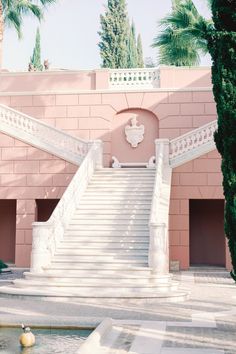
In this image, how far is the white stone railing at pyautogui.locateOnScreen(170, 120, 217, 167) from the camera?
55.5 ft

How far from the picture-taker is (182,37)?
1830cm

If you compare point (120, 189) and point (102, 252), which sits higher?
point (120, 189)

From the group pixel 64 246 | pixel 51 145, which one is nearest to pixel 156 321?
pixel 64 246

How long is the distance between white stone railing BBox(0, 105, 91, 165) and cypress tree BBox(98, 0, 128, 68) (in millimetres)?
21628

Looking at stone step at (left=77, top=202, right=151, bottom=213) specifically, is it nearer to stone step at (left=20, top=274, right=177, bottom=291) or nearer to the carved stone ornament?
stone step at (left=20, top=274, right=177, bottom=291)

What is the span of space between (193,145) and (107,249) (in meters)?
5.81

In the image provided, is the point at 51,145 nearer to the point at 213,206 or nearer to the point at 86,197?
the point at 86,197

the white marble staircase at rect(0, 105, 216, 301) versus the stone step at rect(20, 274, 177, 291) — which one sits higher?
the white marble staircase at rect(0, 105, 216, 301)

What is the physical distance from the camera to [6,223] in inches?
806

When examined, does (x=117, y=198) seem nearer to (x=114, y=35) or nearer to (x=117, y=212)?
(x=117, y=212)

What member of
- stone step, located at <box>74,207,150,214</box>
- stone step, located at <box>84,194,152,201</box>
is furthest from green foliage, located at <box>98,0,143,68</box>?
stone step, located at <box>74,207,150,214</box>

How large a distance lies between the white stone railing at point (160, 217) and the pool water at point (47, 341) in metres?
5.04

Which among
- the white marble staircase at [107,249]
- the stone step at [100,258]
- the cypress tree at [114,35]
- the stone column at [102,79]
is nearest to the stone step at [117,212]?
the white marble staircase at [107,249]

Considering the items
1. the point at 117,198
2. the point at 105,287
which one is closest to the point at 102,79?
the point at 117,198
